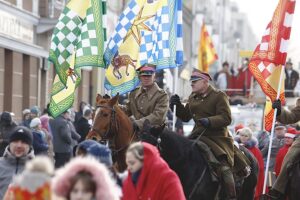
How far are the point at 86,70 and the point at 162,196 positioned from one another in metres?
30.9

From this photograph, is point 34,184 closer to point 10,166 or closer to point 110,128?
point 10,166

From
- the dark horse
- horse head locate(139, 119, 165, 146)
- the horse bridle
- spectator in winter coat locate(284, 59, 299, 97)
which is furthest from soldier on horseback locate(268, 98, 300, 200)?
spectator in winter coat locate(284, 59, 299, 97)

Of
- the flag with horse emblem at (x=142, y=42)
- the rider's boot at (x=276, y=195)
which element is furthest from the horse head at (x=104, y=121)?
the flag with horse emblem at (x=142, y=42)

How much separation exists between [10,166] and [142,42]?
282 inches

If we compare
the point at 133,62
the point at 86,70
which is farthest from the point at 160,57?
the point at 86,70

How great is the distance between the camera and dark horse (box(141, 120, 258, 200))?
1205 cm

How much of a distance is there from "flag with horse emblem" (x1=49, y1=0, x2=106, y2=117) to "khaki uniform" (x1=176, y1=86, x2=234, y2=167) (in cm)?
248

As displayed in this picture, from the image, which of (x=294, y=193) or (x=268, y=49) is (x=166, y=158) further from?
(x=268, y=49)

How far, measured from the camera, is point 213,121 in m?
12.9

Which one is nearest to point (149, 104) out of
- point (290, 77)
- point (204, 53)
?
point (290, 77)

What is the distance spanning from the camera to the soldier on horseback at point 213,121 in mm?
12984

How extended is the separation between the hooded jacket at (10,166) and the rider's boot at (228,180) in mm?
3811

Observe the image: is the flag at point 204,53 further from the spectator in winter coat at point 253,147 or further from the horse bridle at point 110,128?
the horse bridle at point 110,128

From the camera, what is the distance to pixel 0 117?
739 inches
